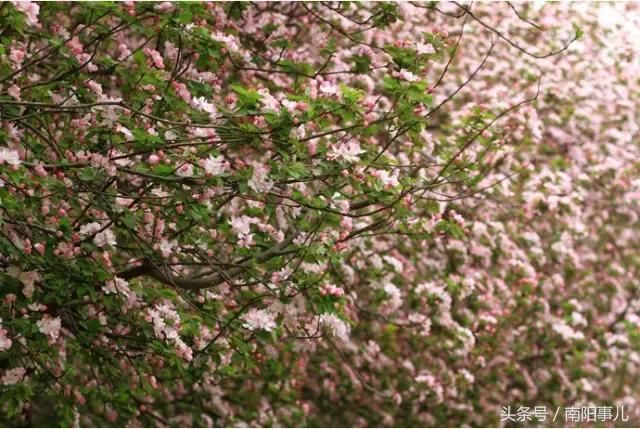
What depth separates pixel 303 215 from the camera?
3541 mm

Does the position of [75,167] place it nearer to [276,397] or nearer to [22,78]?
[22,78]

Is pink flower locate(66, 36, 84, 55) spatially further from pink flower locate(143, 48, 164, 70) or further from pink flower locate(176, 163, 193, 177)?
pink flower locate(176, 163, 193, 177)

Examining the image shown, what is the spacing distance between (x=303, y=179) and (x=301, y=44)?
96.5 inches

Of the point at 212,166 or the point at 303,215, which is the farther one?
the point at 303,215

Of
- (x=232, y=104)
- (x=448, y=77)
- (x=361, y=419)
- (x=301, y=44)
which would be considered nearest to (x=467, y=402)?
(x=361, y=419)

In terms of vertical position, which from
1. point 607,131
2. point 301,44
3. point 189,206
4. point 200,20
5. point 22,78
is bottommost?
point 189,206

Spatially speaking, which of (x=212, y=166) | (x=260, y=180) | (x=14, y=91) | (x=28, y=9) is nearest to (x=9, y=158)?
(x=14, y=91)

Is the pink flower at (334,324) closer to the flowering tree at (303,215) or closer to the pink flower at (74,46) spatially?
the flowering tree at (303,215)

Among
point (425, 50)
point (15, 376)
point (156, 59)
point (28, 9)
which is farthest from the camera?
point (156, 59)

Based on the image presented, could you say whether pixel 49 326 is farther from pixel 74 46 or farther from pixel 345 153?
pixel 345 153

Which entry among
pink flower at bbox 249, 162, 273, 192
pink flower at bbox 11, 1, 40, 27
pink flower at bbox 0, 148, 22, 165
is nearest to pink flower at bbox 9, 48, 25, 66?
pink flower at bbox 11, 1, 40, 27

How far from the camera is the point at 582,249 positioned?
807 cm

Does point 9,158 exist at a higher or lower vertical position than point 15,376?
higher

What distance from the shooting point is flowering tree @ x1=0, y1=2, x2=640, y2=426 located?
3369 millimetres
